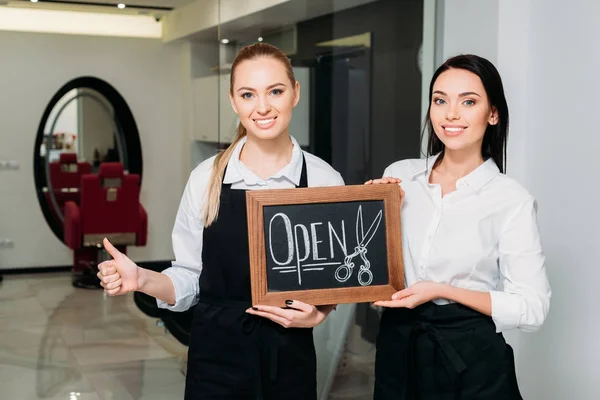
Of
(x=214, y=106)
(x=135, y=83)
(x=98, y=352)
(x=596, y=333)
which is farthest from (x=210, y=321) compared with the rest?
(x=135, y=83)

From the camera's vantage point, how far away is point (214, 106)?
185 inches

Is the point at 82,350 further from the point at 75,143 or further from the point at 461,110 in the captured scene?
the point at 461,110

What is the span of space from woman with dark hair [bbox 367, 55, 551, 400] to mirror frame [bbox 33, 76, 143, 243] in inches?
293

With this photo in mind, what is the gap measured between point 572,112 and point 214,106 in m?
2.40

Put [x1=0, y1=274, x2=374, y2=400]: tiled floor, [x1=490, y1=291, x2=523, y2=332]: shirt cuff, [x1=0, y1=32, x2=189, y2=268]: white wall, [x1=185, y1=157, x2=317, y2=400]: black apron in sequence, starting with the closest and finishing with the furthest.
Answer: [x1=490, y1=291, x2=523, y2=332]: shirt cuff
[x1=185, y1=157, x2=317, y2=400]: black apron
[x1=0, y1=274, x2=374, y2=400]: tiled floor
[x1=0, y1=32, x2=189, y2=268]: white wall

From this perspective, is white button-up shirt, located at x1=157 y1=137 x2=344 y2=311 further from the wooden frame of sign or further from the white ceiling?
the white ceiling

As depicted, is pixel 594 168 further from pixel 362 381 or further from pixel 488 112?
pixel 362 381

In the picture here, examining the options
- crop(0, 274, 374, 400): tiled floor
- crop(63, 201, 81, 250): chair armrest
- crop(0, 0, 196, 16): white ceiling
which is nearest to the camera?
crop(0, 274, 374, 400): tiled floor

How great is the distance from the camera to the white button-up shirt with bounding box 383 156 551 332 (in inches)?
72.5

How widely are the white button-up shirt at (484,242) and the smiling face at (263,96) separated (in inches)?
15.3

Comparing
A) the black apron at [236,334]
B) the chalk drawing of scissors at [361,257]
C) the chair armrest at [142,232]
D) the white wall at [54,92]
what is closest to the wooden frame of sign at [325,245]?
the chalk drawing of scissors at [361,257]

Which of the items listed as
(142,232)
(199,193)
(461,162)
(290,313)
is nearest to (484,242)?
(461,162)

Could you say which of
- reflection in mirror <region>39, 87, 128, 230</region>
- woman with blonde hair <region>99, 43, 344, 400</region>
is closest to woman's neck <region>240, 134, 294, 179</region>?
woman with blonde hair <region>99, 43, 344, 400</region>

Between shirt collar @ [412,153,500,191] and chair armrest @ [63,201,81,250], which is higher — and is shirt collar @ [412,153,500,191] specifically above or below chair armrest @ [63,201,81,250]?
above
